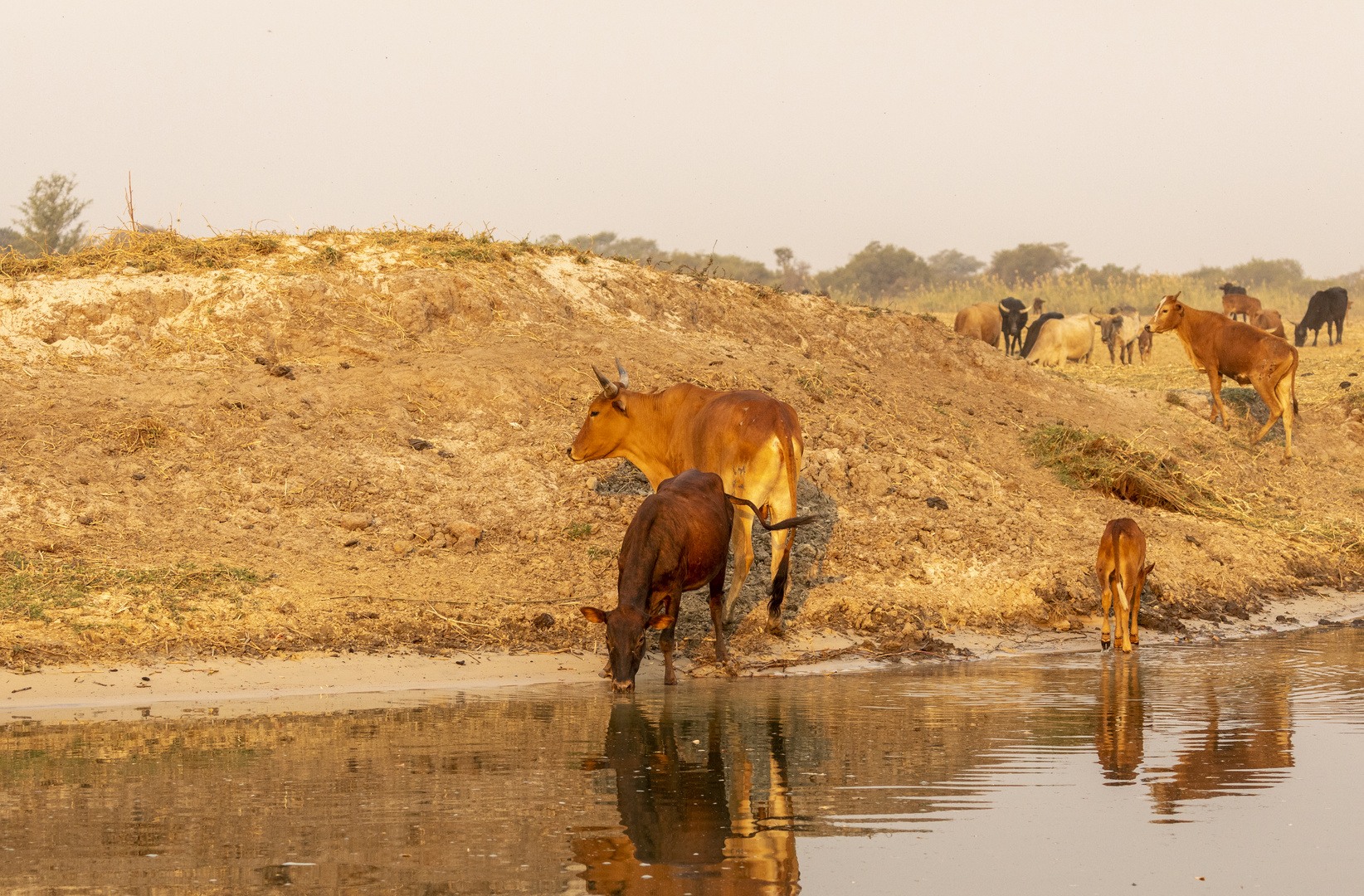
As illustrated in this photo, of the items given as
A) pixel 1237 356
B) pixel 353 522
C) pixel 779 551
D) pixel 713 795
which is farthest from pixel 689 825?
pixel 1237 356

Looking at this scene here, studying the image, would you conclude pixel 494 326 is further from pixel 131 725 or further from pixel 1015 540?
pixel 131 725

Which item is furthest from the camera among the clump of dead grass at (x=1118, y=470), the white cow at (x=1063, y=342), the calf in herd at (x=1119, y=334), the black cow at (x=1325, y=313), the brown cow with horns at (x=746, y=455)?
the calf in herd at (x=1119, y=334)

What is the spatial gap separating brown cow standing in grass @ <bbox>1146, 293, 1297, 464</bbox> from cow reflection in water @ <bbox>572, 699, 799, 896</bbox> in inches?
581

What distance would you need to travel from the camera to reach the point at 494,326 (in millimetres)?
16516

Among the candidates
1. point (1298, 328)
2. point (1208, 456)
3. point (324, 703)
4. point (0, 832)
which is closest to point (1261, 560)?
point (1208, 456)

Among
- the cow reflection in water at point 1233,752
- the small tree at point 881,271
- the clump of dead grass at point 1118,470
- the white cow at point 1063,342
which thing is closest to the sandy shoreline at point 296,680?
the cow reflection in water at point 1233,752

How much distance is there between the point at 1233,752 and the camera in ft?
21.7

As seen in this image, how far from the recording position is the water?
459 cm

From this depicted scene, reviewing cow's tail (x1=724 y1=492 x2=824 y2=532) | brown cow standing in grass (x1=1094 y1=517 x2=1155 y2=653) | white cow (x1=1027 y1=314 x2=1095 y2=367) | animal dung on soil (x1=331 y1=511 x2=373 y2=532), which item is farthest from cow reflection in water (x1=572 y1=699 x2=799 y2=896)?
white cow (x1=1027 y1=314 x2=1095 y2=367)

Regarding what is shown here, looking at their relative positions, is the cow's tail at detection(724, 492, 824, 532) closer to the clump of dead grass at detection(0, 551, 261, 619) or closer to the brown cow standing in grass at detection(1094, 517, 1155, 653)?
the brown cow standing in grass at detection(1094, 517, 1155, 653)

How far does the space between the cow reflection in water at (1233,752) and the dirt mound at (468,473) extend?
3335mm

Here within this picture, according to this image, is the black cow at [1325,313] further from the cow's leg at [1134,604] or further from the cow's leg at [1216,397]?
the cow's leg at [1134,604]

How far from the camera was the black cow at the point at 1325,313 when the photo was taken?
116ft

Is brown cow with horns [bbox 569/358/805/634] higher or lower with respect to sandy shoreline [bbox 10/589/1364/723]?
higher
